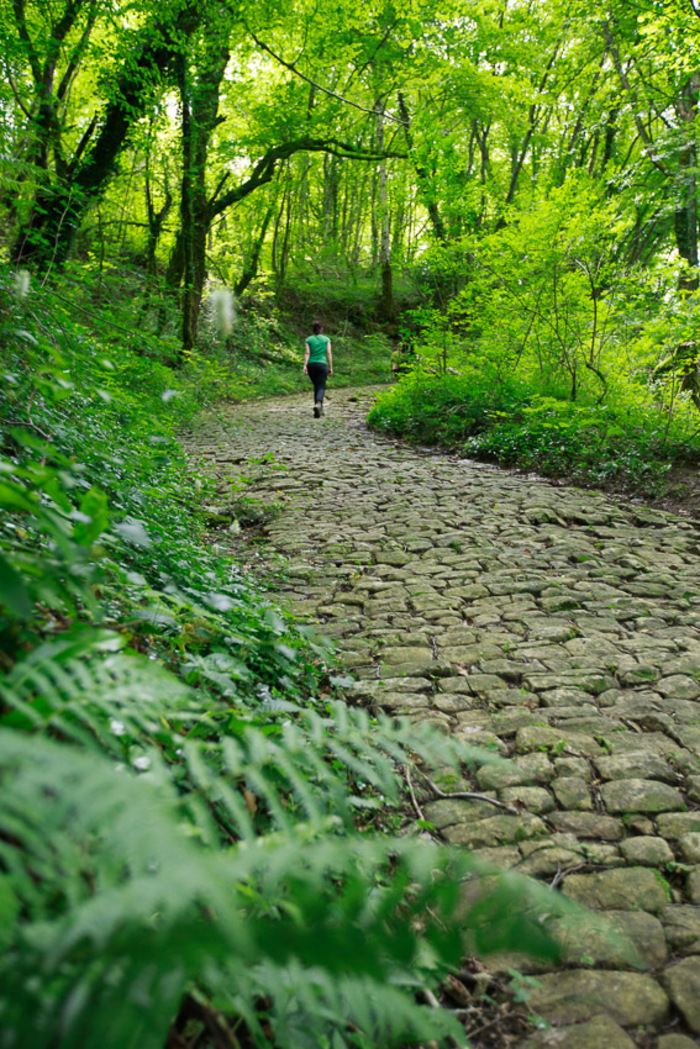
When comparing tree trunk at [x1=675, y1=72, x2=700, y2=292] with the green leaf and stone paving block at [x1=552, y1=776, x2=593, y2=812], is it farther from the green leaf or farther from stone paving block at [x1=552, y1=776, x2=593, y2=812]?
the green leaf

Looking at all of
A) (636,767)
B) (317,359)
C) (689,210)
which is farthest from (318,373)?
(636,767)

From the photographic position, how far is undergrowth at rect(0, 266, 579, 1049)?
2.08 ft

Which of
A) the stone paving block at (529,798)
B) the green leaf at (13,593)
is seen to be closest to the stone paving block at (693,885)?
the stone paving block at (529,798)

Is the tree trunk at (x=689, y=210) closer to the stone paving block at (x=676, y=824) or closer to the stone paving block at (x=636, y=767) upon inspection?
the stone paving block at (x=636, y=767)

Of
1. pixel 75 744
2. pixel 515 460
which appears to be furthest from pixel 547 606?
pixel 515 460

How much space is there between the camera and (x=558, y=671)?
12.3ft

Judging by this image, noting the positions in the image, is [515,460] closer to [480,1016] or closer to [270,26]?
[480,1016]

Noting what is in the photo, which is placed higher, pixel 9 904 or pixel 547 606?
pixel 9 904

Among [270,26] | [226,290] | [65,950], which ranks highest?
[270,26]

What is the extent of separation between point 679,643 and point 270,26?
15.7 meters

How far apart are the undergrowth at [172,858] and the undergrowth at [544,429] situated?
7226 mm

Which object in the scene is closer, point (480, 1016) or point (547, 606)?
point (480, 1016)

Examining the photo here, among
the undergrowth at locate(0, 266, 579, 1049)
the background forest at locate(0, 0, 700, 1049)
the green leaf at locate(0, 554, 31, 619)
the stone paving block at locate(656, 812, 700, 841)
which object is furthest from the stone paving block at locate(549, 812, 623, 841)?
the green leaf at locate(0, 554, 31, 619)

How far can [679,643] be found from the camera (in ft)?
13.5
